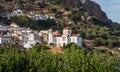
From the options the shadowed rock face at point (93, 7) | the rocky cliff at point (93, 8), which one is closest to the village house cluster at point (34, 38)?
the rocky cliff at point (93, 8)

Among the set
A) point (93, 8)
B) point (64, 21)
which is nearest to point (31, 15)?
point (64, 21)

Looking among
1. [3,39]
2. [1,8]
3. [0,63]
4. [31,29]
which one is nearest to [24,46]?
[3,39]

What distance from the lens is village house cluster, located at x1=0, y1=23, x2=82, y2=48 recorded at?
104 metres

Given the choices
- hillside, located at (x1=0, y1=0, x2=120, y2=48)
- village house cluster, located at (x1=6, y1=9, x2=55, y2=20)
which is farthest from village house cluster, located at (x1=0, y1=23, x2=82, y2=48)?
village house cluster, located at (x1=6, y1=9, x2=55, y2=20)

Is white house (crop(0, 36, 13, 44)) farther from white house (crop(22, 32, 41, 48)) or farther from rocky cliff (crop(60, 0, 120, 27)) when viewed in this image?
rocky cliff (crop(60, 0, 120, 27))

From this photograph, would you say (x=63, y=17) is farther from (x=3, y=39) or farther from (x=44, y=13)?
(x=3, y=39)

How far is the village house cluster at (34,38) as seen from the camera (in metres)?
104

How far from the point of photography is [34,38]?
108625 millimetres

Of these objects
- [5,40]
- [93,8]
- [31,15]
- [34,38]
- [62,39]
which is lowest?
[93,8]

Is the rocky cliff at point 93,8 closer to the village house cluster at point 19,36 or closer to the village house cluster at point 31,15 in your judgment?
the village house cluster at point 31,15

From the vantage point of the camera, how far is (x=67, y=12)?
140 meters

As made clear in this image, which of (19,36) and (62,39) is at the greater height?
(62,39)

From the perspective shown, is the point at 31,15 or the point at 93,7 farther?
the point at 93,7

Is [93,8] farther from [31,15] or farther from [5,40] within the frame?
[5,40]
